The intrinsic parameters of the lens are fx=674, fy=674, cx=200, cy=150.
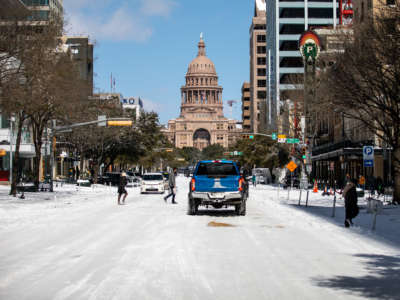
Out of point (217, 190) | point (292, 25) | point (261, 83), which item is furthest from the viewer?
point (261, 83)

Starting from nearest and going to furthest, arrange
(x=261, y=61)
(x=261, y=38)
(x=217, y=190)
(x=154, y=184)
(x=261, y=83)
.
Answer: (x=217, y=190) < (x=154, y=184) < (x=261, y=83) < (x=261, y=61) < (x=261, y=38)

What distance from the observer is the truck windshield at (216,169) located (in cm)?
2356

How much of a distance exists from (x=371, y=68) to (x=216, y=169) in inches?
359

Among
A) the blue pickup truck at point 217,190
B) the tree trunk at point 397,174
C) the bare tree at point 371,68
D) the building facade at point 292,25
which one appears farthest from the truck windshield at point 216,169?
the building facade at point 292,25

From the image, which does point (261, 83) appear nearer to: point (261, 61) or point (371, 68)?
point (261, 61)

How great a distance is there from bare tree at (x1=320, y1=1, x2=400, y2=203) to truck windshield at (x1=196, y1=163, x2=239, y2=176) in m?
8.27

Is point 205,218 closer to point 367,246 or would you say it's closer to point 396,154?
point 367,246

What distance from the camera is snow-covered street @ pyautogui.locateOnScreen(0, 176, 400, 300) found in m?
8.53

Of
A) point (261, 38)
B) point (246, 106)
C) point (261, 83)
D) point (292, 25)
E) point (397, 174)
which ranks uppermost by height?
point (261, 38)

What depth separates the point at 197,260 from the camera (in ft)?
37.3

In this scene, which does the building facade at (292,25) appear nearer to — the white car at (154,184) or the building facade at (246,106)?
the building facade at (246,106)

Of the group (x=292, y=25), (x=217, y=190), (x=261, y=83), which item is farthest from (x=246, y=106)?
(x=217, y=190)

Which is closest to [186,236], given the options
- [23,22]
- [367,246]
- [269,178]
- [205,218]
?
[367,246]

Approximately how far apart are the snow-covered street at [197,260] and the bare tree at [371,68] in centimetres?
1013
